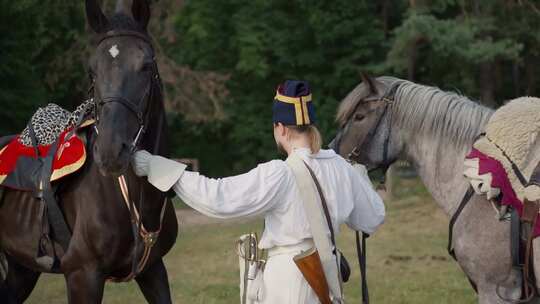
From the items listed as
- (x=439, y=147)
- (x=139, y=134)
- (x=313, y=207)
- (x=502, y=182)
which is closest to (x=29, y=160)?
(x=139, y=134)

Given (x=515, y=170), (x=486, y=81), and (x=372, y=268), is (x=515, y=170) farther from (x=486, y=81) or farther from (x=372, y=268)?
(x=486, y=81)

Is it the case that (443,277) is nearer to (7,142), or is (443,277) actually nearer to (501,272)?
(501,272)

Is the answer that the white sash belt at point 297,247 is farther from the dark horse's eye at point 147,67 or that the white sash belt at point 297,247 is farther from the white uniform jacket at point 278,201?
the dark horse's eye at point 147,67

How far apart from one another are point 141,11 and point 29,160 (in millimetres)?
1187

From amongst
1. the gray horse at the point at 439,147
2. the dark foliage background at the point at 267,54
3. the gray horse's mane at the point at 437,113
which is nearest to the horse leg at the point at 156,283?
the gray horse at the point at 439,147

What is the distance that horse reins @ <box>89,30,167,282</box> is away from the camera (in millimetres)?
3715

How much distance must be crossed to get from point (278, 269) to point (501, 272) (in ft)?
4.83

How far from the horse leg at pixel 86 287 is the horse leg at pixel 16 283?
129cm

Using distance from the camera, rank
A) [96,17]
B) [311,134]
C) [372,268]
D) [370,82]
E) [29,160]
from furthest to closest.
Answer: [372,268], [370,82], [29,160], [96,17], [311,134]

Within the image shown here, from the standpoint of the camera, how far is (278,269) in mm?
3582

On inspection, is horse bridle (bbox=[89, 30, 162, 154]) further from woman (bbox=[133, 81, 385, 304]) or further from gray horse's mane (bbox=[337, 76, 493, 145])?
gray horse's mane (bbox=[337, 76, 493, 145])

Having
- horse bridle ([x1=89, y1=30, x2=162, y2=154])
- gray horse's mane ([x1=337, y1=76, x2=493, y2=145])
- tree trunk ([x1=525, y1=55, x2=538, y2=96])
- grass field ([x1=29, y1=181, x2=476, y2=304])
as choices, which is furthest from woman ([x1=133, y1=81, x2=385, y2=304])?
tree trunk ([x1=525, y1=55, x2=538, y2=96])

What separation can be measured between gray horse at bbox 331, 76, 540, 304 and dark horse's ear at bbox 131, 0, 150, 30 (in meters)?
1.69

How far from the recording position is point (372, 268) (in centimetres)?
994
